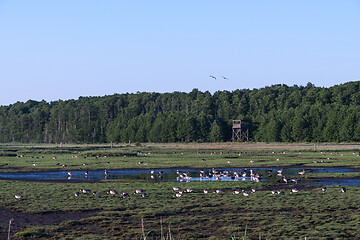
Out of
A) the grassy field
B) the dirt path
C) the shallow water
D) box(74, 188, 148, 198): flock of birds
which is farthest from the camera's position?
the shallow water

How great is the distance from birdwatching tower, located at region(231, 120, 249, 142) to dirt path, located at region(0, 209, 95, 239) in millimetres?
96067

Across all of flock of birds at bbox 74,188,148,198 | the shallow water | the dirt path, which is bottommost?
the dirt path

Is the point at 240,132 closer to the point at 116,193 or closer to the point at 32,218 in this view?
the point at 116,193

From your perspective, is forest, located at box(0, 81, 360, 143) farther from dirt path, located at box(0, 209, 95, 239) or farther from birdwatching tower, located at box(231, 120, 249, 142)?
dirt path, located at box(0, 209, 95, 239)

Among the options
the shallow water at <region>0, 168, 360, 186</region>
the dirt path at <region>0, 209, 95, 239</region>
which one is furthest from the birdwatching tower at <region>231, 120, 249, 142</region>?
the dirt path at <region>0, 209, 95, 239</region>

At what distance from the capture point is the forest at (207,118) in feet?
380

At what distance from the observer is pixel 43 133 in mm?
184250

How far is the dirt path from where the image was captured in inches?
858

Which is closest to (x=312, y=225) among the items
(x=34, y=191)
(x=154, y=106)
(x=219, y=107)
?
(x=34, y=191)

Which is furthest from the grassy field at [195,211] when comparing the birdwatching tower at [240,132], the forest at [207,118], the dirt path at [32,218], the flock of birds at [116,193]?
the birdwatching tower at [240,132]

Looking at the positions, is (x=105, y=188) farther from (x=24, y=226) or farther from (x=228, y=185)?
(x=24, y=226)

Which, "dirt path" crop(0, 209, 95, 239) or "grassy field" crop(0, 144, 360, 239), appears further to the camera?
"dirt path" crop(0, 209, 95, 239)

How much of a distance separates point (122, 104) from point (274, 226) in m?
173

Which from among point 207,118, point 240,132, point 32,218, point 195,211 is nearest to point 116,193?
point 195,211
